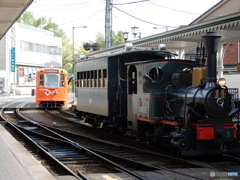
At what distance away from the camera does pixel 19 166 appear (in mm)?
8141

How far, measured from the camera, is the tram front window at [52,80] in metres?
27.0

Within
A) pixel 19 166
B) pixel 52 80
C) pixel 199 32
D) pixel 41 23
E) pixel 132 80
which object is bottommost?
pixel 19 166

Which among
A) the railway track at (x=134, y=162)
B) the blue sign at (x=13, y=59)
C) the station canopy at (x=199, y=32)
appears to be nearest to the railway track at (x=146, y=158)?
the railway track at (x=134, y=162)

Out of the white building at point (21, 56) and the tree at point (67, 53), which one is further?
the tree at point (67, 53)

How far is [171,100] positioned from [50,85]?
17794 mm

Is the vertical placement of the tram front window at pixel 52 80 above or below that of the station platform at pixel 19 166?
above

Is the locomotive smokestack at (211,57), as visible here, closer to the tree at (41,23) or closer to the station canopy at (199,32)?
the station canopy at (199,32)

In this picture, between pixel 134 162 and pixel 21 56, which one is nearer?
pixel 134 162

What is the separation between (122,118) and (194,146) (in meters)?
4.03

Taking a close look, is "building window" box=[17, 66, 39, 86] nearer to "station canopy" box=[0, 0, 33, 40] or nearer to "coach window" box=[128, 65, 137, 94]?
"station canopy" box=[0, 0, 33, 40]

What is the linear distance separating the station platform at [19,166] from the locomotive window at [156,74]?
12.8 feet

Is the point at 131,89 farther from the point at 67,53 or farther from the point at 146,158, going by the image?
the point at 67,53

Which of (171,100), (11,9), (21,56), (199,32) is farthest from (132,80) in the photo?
(21,56)

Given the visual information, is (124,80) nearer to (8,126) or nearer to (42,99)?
(8,126)
